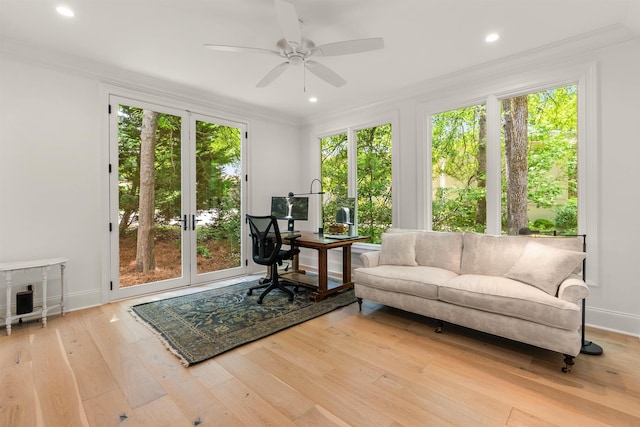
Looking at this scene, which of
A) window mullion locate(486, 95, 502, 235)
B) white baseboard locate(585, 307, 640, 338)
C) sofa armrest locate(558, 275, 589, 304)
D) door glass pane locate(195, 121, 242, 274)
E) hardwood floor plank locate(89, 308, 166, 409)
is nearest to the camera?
hardwood floor plank locate(89, 308, 166, 409)

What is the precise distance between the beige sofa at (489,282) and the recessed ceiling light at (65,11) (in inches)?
139

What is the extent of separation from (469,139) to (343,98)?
1939mm

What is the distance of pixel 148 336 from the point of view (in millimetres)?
2674

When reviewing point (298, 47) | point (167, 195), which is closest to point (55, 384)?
point (167, 195)

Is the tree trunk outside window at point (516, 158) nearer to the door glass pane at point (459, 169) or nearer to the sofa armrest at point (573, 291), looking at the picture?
the door glass pane at point (459, 169)

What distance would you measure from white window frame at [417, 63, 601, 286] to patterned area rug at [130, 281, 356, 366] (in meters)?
1.96

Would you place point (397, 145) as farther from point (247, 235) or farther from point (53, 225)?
point (53, 225)

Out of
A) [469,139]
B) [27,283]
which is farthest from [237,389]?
[469,139]

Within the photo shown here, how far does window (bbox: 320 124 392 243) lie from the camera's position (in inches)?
182

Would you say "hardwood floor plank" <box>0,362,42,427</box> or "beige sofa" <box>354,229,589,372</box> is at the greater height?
"beige sofa" <box>354,229,589,372</box>

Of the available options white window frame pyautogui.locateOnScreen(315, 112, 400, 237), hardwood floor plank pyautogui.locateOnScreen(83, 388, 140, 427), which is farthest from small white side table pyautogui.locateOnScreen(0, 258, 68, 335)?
white window frame pyautogui.locateOnScreen(315, 112, 400, 237)

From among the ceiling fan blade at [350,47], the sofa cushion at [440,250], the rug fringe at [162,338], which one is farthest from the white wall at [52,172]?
the sofa cushion at [440,250]

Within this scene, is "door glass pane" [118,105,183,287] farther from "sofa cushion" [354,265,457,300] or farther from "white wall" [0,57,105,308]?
"sofa cushion" [354,265,457,300]

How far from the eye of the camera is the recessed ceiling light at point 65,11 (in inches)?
94.6
